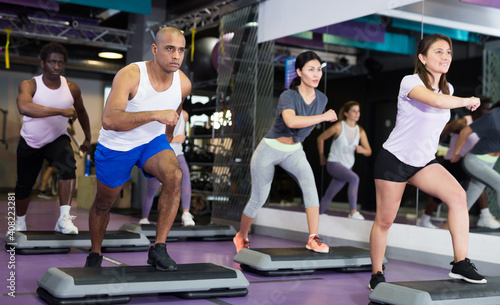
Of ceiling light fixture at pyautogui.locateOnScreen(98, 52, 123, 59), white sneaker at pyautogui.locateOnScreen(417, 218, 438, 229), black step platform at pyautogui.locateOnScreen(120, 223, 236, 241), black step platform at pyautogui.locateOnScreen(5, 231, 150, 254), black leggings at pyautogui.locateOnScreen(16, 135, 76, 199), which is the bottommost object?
black step platform at pyautogui.locateOnScreen(120, 223, 236, 241)

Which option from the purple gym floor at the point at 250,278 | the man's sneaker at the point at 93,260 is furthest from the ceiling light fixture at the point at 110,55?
the man's sneaker at the point at 93,260

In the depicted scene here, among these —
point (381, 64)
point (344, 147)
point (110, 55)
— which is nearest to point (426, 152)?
point (344, 147)

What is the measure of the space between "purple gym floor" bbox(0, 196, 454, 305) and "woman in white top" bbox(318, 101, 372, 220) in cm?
123

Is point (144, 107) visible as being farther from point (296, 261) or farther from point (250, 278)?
point (296, 261)

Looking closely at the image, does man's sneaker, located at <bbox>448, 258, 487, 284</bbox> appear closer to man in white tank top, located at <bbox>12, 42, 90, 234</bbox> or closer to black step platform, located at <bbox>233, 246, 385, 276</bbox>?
black step platform, located at <bbox>233, 246, 385, 276</bbox>

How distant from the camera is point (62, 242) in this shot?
15.4ft

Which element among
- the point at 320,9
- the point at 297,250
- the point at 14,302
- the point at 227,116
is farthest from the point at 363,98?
the point at 14,302

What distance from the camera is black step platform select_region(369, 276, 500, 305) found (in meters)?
2.93

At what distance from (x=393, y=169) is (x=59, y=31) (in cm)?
820

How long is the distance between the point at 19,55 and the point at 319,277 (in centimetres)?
907

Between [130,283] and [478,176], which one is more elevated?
[478,176]

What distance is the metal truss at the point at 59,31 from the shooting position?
31.5 ft

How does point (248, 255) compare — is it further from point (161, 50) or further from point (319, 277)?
point (161, 50)

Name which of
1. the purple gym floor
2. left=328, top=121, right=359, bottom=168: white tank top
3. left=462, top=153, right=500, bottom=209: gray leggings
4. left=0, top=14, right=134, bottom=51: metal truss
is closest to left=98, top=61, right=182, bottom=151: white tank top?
the purple gym floor
